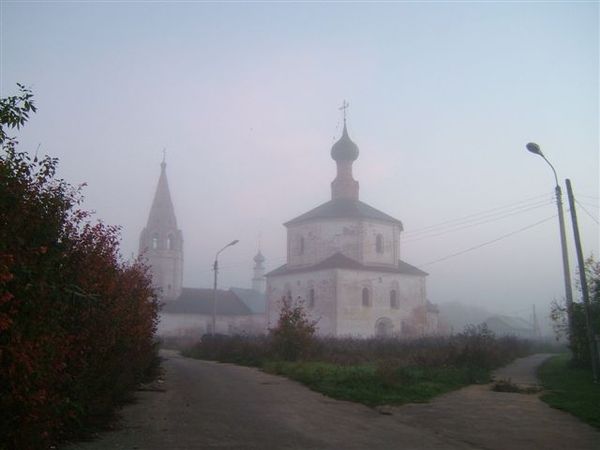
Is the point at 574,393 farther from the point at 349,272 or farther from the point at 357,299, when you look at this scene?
the point at 349,272

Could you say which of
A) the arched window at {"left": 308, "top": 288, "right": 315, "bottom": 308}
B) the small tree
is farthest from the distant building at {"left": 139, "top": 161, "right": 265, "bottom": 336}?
the small tree

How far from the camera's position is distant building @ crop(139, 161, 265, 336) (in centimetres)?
6275

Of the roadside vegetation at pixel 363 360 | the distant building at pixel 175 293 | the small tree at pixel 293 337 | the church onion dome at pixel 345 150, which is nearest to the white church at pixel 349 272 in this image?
the church onion dome at pixel 345 150

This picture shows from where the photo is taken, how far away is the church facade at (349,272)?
4975 cm

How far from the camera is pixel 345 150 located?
2186 inches

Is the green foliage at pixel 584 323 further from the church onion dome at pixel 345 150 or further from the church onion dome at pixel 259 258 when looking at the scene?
the church onion dome at pixel 259 258

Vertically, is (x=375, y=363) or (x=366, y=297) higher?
(x=366, y=297)

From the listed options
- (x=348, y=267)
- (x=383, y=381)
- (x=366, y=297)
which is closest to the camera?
(x=383, y=381)

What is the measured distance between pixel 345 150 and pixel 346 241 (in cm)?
917

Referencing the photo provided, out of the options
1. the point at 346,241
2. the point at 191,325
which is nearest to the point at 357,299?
→ the point at 346,241

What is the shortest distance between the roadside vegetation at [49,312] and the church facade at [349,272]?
39221mm

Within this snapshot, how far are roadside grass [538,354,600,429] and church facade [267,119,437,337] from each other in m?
27.1

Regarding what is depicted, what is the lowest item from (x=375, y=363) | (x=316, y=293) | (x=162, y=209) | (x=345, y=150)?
(x=375, y=363)

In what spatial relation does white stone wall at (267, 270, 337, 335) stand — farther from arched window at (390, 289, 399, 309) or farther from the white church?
arched window at (390, 289, 399, 309)
